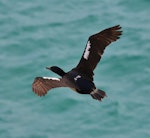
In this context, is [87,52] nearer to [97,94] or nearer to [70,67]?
[97,94]

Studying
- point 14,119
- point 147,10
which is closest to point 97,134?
point 14,119

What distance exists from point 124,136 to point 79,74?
18.5ft

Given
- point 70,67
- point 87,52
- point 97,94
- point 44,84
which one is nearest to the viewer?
point 97,94

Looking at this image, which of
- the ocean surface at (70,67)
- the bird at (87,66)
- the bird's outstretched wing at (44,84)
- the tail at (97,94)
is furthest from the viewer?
the ocean surface at (70,67)

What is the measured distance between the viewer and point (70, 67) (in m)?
16.6

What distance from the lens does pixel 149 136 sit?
1582 cm

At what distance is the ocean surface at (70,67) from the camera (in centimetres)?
1620

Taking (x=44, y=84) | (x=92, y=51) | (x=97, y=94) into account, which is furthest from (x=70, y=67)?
(x=97, y=94)

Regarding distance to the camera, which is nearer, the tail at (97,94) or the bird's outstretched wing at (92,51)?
the tail at (97,94)

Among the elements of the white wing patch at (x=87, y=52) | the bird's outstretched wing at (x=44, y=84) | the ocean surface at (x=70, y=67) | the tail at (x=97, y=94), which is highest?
the ocean surface at (x=70, y=67)

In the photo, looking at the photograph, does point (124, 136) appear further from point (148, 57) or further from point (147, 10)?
point (147, 10)

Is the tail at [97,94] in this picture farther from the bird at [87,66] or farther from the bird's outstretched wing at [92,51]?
the bird's outstretched wing at [92,51]

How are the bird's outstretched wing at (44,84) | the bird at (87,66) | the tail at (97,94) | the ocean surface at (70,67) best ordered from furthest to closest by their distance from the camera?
the ocean surface at (70,67) < the bird's outstretched wing at (44,84) < the bird at (87,66) < the tail at (97,94)

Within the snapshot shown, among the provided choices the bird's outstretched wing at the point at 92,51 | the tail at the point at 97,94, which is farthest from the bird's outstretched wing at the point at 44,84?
the tail at the point at 97,94
